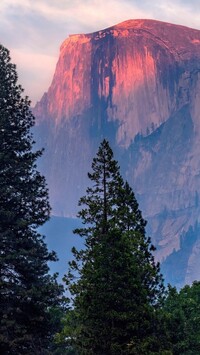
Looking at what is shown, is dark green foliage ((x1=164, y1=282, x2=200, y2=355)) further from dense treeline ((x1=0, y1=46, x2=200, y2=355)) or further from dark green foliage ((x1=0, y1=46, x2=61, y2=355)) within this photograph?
dark green foliage ((x1=0, y1=46, x2=61, y2=355))

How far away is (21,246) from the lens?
30.0 m

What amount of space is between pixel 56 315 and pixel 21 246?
3.98 m

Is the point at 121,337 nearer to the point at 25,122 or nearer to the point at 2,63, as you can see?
the point at 25,122

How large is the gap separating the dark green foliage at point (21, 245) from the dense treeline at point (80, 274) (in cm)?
5

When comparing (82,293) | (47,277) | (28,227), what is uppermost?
(28,227)

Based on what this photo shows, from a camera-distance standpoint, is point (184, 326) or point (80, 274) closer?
point (80, 274)

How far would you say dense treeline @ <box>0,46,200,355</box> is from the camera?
2462 cm

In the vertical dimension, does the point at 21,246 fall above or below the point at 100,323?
above

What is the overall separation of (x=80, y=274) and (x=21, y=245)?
5.12 metres

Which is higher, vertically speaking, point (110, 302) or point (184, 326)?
point (184, 326)

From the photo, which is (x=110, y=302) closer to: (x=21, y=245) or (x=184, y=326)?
(x=21, y=245)

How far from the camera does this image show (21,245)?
2994cm

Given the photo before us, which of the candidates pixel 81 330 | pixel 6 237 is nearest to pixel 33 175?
pixel 6 237

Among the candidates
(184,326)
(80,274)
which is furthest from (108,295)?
(184,326)
